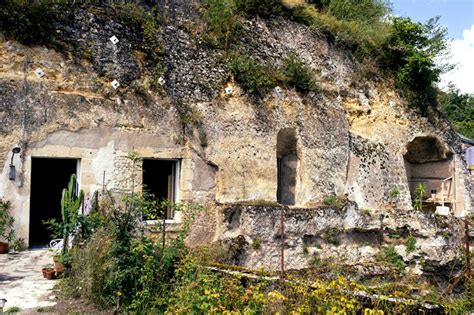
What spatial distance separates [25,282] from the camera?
7.22 meters

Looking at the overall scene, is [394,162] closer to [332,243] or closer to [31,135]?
[332,243]

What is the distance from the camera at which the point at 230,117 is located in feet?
38.9

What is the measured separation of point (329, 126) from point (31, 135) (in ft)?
25.6

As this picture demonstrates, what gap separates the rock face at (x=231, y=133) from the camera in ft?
32.2

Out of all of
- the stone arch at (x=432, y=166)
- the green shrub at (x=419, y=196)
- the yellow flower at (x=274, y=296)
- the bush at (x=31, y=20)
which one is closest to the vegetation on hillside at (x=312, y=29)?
the bush at (x=31, y=20)

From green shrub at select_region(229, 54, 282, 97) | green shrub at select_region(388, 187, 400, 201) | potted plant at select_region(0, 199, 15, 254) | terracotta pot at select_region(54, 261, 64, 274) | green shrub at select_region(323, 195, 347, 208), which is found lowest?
terracotta pot at select_region(54, 261, 64, 274)

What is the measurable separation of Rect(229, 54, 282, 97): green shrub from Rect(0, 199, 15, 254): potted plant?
624cm

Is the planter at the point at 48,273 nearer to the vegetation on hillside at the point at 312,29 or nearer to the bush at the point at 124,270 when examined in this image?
the bush at the point at 124,270

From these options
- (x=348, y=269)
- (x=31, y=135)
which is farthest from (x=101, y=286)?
(x=348, y=269)

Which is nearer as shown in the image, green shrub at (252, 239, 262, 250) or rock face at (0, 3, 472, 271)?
rock face at (0, 3, 472, 271)

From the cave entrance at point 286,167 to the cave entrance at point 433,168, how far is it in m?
4.93

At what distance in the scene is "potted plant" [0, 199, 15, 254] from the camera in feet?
29.6

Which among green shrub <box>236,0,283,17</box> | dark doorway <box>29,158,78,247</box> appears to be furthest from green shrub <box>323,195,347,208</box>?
dark doorway <box>29,158,78,247</box>

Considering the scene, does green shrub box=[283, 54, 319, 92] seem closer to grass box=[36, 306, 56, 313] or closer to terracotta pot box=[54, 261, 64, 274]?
terracotta pot box=[54, 261, 64, 274]
